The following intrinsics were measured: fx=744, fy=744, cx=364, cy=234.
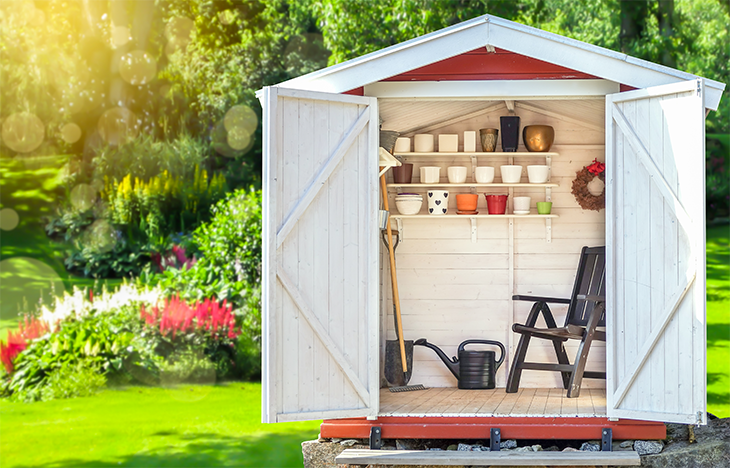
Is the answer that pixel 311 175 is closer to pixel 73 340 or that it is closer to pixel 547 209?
pixel 547 209

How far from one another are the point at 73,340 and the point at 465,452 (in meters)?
4.78

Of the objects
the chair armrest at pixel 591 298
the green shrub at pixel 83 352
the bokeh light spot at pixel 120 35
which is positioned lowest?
the green shrub at pixel 83 352

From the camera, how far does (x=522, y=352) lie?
5305mm

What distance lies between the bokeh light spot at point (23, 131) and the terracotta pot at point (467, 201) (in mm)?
12135

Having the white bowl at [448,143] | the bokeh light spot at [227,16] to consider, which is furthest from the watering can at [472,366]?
the bokeh light spot at [227,16]

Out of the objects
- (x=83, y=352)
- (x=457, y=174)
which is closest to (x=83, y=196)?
(x=83, y=352)

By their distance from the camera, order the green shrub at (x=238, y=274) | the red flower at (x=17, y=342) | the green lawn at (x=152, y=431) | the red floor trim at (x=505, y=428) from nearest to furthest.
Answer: the red floor trim at (x=505, y=428) → the green lawn at (x=152, y=431) → the red flower at (x=17, y=342) → the green shrub at (x=238, y=274)

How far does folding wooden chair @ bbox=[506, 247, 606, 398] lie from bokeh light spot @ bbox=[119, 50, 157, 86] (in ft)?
35.9

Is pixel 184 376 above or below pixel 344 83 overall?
below

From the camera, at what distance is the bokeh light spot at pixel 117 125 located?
562 inches

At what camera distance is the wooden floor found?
4.57m

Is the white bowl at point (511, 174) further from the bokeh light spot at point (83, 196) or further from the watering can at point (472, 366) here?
the bokeh light spot at point (83, 196)

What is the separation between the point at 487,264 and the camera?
583 cm

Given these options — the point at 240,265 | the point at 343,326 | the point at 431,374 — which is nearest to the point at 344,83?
the point at 343,326
